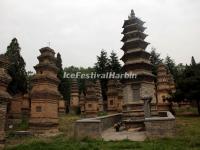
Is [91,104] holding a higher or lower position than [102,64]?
lower

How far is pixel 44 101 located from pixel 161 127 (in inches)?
444

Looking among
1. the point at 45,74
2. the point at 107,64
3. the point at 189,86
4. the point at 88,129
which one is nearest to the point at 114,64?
the point at 107,64

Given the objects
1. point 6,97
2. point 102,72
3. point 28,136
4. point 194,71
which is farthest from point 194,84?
point 102,72

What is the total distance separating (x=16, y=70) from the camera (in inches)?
1615

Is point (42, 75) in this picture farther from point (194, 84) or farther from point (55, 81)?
point (194, 84)

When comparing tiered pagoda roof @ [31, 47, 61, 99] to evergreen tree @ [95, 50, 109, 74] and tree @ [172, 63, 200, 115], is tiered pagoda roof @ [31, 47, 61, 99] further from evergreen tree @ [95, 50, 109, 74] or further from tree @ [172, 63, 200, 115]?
evergreen tree @ [95, 50, 109, 74]

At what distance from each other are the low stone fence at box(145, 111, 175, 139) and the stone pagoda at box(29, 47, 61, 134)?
1026 cm

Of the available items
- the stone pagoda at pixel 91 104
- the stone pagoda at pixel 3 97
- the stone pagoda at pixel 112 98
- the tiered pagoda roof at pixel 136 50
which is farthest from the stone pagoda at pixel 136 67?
the stone pagoda at pixel 112 98

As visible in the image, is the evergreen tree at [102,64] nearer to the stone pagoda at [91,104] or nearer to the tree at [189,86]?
the stone pagoda at [91,104]

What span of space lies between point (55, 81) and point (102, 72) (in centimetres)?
3671

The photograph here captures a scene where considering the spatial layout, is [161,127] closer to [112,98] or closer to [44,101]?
[44,101]

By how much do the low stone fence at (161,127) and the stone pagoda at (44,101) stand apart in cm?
1026

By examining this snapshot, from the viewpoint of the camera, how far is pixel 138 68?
82.8ft

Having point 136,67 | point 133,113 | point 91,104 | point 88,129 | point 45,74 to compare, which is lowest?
point 88,129
